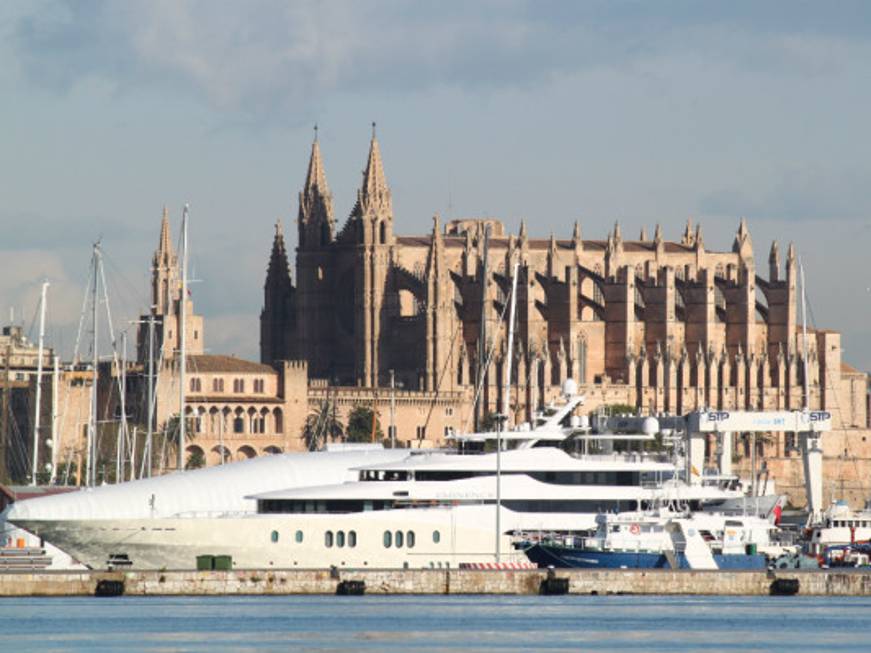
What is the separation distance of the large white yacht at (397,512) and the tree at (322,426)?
281ft

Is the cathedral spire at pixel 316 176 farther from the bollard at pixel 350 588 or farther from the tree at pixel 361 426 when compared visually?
the bollard at pixel 350 588

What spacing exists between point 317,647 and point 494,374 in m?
115

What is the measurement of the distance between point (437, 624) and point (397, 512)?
41.5 feet

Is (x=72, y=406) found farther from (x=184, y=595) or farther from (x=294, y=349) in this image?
(x=184, y=595)

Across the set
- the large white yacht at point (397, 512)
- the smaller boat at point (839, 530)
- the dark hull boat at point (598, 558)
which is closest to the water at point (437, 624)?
the dark hull boat at point (598, 558)

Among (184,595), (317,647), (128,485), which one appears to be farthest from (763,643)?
(128,485)

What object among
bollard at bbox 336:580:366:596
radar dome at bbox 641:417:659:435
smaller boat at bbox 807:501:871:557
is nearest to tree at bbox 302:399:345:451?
smaller boat at bbox 807:501:871:557

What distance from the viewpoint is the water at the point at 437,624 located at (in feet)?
205

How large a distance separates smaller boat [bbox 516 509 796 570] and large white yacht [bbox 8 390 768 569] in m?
1.04

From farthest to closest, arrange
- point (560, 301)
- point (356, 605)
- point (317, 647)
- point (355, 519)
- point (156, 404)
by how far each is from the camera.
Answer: point (560, 301) < point (156, 404) < point (355, 519) < point (356, 605) < point (317, 647)

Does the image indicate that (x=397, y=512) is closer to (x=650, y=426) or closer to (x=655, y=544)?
(x=655, y=544)

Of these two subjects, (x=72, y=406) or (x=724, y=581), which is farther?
(x=72, y=406)

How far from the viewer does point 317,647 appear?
61469 mm

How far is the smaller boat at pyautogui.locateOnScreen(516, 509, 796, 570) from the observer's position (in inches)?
3086
